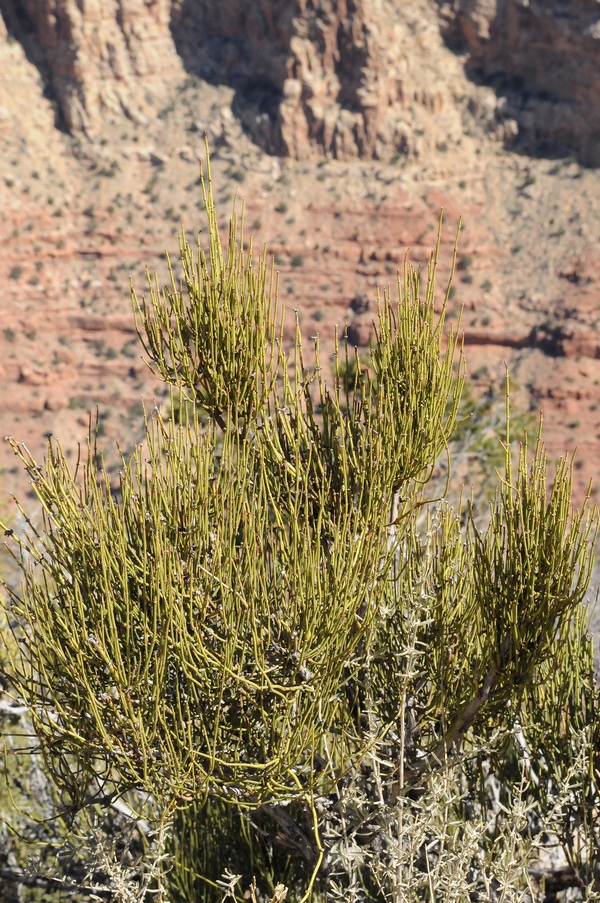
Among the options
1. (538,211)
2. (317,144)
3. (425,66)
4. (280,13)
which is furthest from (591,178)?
(280,13)

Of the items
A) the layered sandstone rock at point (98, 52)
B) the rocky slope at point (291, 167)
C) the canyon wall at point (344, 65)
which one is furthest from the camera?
the layered sandstone rock at point (98, 52)

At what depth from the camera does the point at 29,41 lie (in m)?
51.6

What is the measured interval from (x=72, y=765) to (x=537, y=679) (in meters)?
7.61

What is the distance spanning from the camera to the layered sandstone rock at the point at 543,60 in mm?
47531

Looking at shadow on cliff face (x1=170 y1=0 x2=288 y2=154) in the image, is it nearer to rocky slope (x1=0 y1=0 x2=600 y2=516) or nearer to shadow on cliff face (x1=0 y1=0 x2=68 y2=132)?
rocky slope (x1=0 y1=0 x2=600 y2=516)

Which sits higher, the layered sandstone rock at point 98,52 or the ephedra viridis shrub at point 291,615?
the layered sandstone rock at point 98,52

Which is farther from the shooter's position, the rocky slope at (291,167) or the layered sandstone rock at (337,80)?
the layered sandstone rock at (337,80)

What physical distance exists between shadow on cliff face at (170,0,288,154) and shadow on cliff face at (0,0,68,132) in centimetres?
764

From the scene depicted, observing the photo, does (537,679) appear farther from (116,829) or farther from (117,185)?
(117,185)

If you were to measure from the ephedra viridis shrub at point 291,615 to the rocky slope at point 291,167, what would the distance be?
3742 cm

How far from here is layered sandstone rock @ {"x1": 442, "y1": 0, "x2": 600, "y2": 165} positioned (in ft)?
156

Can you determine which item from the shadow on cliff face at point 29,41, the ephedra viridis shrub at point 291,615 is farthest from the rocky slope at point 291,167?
the ephedra viridis shrub at point 291,615

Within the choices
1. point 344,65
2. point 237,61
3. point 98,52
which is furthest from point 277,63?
point 98,52

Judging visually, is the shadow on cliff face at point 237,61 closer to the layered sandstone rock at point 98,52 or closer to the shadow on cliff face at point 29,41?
the layered sandstone rock at point 98,52
